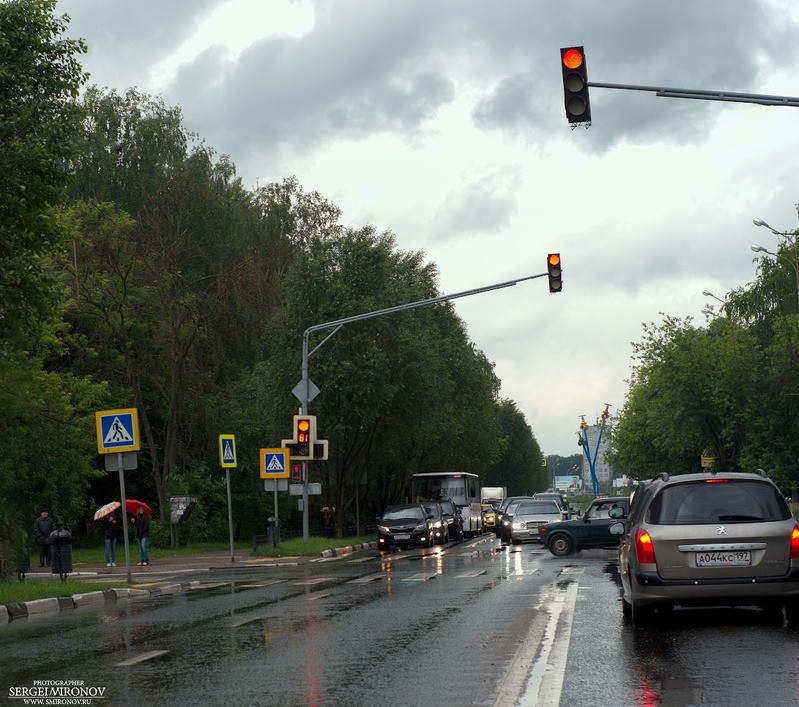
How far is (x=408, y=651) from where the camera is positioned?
11445mm

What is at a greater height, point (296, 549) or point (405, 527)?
point (405, 527)

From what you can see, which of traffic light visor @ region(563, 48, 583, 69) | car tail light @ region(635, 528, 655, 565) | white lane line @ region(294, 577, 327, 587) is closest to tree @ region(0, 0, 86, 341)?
white lane line @ region(294, 577, 327, 587)

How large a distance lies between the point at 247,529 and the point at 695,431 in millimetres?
23632

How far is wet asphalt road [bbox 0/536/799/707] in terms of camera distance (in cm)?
893

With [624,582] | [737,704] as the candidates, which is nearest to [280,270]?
[624,582]

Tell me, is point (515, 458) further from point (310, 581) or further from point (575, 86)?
point (575, 86)

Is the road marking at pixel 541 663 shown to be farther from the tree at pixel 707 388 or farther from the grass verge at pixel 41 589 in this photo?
the tree at pixel 707 388

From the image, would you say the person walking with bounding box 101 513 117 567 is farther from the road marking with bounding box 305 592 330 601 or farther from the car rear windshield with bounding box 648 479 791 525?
the car rear windshield with bounding box 648 479 791 525

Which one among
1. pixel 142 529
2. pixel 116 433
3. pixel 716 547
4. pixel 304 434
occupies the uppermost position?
pixel 304 434

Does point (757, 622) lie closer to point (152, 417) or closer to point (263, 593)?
point (263, 593)

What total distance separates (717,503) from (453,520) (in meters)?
37.2

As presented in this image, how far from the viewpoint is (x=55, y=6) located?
26438 mm
